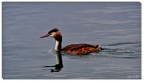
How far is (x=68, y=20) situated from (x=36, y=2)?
0.31 meters

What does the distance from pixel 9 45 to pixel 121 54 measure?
0.95 meters

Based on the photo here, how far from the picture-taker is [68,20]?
27.7 metres

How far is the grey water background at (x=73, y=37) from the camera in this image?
27594 millimetres

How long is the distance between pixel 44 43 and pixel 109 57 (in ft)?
1.86

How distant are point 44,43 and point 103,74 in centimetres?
58

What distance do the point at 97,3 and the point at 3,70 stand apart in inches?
38.6

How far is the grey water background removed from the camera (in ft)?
90.5

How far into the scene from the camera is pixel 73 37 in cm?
2769

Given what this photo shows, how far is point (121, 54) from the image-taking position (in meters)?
27.7

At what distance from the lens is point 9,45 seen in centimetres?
2766

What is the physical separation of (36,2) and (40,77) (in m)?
0.65

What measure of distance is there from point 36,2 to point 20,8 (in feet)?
0.48

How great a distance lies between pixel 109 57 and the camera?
27641mm

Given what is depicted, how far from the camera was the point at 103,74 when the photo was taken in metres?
27.6
